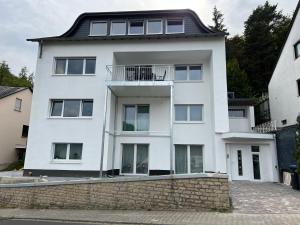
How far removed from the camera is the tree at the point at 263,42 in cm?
3247

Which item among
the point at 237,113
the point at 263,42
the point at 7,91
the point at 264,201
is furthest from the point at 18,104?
the point at 263,42

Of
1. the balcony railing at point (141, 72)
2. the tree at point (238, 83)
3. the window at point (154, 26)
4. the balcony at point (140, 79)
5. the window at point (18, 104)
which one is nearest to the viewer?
the balcony at point (140, 79)

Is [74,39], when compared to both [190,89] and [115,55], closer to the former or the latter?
[115,55]

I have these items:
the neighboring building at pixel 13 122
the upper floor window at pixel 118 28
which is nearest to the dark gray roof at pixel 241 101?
the upper floor window at pixel 118 28

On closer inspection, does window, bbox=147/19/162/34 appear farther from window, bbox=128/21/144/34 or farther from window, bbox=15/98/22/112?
window, bbox=15/98/22/112

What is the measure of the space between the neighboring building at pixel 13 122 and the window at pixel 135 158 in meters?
14.0

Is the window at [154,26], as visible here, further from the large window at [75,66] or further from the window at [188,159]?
the window at [188,159]

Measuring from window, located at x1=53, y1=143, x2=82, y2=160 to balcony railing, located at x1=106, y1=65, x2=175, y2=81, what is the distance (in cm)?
494

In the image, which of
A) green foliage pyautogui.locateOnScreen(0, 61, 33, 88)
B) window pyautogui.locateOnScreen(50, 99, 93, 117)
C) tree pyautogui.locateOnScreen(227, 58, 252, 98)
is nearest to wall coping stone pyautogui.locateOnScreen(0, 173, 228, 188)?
window pyautogui.locateOnScreen(50, 99, 93, 117)

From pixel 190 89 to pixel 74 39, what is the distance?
8410mm

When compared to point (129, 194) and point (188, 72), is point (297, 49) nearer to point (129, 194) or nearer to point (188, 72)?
point (188, 72)

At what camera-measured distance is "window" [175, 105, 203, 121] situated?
54.1 feet

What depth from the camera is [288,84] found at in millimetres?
18594

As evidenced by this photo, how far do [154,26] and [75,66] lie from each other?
6109mm
